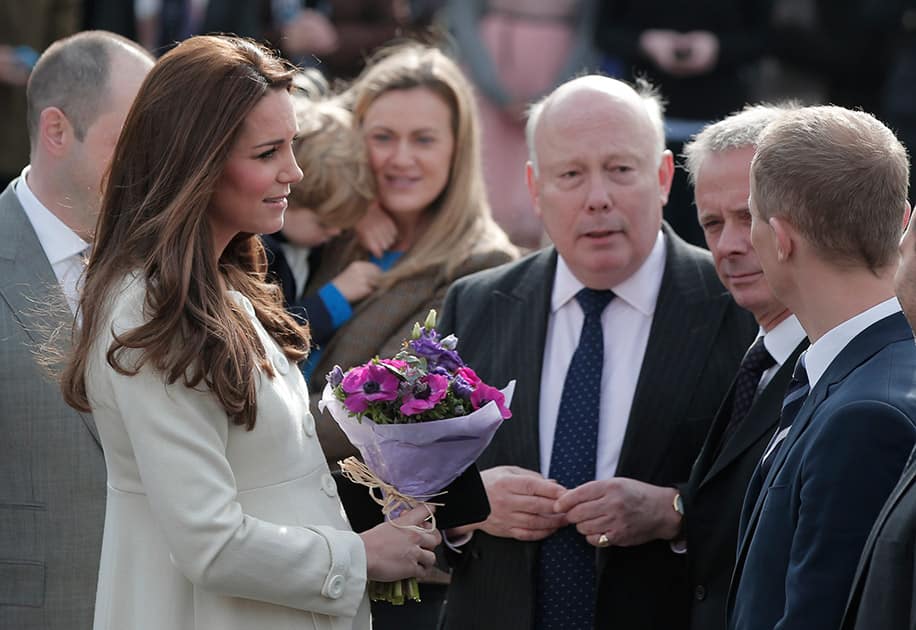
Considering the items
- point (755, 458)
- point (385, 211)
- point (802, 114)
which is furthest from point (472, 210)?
point (802, 114)

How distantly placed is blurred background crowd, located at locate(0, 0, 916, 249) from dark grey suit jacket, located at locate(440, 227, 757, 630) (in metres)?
3.09

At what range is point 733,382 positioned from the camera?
359cm

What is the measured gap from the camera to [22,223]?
3.77m

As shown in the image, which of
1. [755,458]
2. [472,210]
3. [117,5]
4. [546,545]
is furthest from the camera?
[117,5]

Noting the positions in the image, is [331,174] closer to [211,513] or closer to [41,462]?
[41,462]

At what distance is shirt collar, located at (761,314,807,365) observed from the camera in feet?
11.3

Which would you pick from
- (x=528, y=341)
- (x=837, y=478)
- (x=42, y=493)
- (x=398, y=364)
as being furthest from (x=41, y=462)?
(x=837, y=478)

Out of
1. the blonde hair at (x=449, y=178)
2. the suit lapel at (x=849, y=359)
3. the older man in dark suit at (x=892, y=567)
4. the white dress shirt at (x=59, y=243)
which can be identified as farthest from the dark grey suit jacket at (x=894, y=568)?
the blonde hair at (x=449, y=178)

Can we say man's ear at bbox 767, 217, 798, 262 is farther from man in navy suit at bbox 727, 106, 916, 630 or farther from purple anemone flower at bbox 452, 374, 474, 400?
purple anemone flower at bbox 452, 374, 474, 400

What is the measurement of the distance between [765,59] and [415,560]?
19.2 ft

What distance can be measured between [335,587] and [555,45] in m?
5.39

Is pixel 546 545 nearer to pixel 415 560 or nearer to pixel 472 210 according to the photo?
pixel 415 560

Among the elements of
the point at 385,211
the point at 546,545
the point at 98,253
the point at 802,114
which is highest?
the point at 802,114

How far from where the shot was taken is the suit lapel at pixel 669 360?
3.68 m
